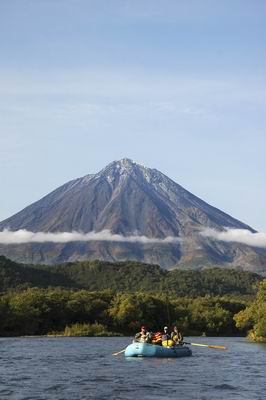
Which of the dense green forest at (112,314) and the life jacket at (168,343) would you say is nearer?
the life jacket at (168,343)

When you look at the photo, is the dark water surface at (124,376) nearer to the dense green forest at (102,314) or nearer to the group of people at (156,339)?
the group of people at (156,339)

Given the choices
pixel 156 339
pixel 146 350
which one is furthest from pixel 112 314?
pixel 146 350

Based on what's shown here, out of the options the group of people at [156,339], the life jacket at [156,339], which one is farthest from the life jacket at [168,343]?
the life jacket at [156,339]

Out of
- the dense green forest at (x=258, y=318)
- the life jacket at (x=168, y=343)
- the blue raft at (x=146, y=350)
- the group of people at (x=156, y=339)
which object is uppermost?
the dense green forest at (x=258, y=318)

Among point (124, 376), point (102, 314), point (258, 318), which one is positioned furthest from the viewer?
point (102, 314)

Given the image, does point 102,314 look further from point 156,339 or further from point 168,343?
point 168,343

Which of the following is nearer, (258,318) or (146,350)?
(146,350)

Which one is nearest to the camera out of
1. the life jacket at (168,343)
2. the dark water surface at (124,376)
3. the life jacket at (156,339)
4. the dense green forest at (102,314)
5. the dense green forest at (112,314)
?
the dark water surface at (124,376)

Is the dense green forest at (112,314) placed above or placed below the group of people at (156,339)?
above

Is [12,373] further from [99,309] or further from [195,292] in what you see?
[195,292]
